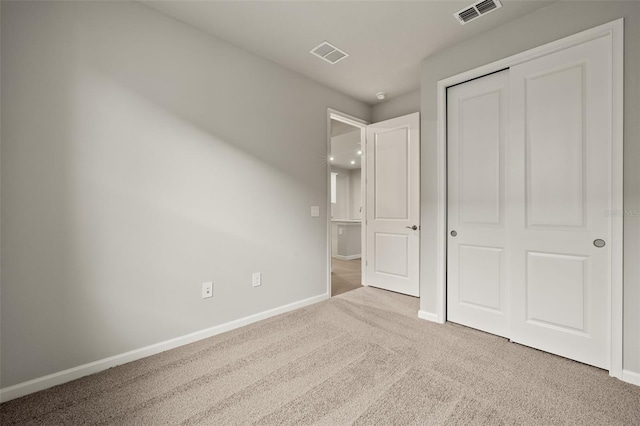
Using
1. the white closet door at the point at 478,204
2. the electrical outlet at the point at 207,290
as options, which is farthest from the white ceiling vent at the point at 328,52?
the electrical outlet at the point at 207,290

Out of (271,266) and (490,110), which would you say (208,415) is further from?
(490,110)

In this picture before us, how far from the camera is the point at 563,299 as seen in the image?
207cm

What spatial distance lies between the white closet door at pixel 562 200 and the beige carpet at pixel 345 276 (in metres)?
2.08

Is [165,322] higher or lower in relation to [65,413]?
higher

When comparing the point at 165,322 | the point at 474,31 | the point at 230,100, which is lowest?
the point at 165,322

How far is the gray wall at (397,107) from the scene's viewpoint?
3.66 meters

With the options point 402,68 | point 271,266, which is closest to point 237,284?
point 271,266

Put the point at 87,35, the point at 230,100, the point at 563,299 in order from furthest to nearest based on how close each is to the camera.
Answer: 1. the point at 230,100
2. the point at 563,299
3. the point at 87,35

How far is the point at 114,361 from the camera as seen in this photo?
1.94 m

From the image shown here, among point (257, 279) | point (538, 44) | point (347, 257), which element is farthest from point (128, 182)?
point (347, 257)

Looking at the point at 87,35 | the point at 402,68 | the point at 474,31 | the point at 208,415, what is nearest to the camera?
the point at 208,415

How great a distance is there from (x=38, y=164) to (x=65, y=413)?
4.68 feet

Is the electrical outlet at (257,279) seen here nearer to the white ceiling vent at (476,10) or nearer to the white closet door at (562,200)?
the white closet door at (562,200)

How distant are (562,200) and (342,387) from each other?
2059mm
